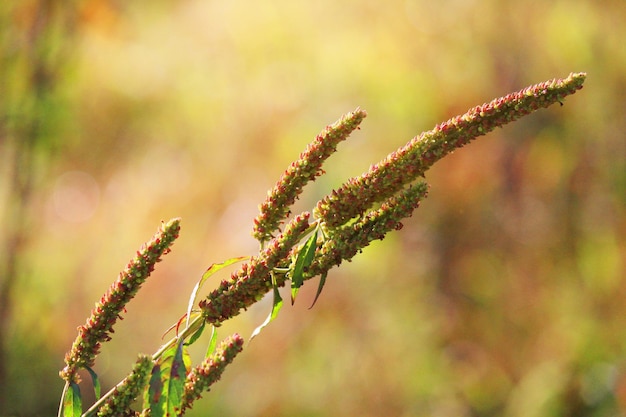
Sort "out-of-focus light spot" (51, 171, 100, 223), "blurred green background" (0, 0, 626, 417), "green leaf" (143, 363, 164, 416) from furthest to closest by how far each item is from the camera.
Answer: "out-of-focus light spot" (51, 171, 100, 223) → "blurred green background" (0, 0, 626, 417) → "green leaf" (143, 363, 164, 416)

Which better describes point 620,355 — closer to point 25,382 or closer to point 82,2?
point 25,382

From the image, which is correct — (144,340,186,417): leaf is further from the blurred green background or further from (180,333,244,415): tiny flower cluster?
the blurred green background

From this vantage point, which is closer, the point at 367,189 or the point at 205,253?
the point at 367,189

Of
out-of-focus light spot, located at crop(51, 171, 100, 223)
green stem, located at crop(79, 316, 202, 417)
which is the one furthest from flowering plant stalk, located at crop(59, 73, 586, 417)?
out-of-focus light spot, located at crop(51, 171, 100, 223)

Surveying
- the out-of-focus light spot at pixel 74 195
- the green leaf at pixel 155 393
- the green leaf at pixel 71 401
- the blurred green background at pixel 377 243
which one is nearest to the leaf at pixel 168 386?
the green leaf at pixel 155 393

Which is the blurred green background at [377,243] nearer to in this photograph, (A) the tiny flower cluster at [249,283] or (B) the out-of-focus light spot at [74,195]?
(B) the out-of-focus light spot at [74,195]

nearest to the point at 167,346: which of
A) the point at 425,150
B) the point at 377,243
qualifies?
the point at 425,150

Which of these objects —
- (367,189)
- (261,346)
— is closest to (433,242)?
(261,346)

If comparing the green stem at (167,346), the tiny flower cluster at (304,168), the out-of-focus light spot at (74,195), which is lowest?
the green stem at (167,346)
